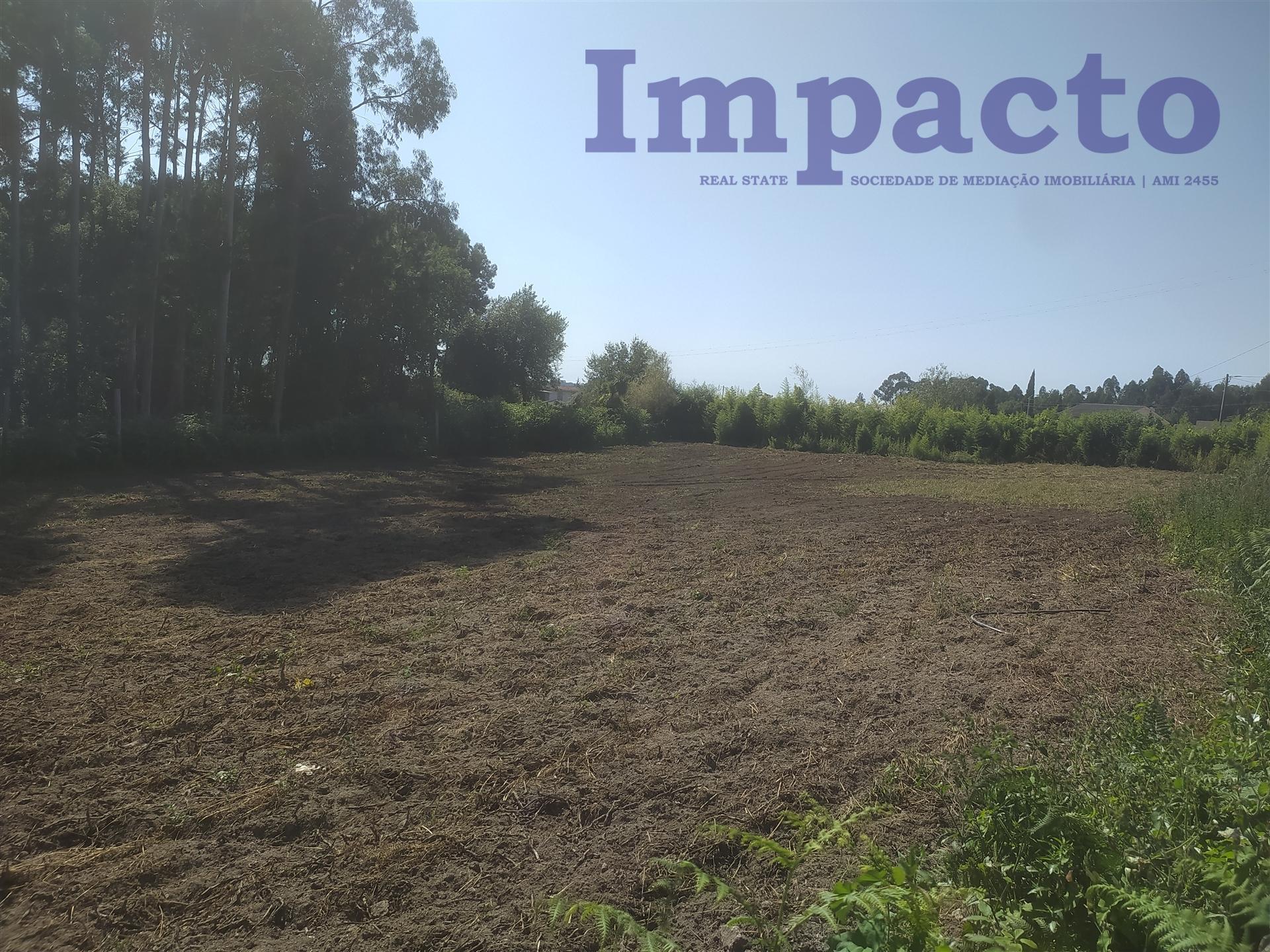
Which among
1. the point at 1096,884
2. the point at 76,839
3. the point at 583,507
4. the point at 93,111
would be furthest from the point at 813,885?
the point at 93,111

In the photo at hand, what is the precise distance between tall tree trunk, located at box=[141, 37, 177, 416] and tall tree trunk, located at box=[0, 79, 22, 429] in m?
2.22

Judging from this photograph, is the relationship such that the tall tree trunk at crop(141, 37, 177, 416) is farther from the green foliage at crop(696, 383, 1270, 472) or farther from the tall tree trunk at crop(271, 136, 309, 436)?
the green foliage at crop(696, 383, 1270, 472)

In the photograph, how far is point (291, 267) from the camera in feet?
63.8

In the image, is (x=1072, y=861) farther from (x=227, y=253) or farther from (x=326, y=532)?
(x=227, y=253)

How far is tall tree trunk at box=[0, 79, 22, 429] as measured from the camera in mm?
15461

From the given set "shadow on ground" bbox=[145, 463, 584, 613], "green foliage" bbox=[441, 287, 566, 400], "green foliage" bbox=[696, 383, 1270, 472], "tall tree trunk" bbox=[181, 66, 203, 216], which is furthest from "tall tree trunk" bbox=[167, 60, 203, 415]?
"green foliage" bbox=[696, 383, 1270, 472]

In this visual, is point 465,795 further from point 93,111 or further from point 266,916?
point 93,111

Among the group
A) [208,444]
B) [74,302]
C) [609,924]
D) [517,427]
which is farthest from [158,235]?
[609,924]

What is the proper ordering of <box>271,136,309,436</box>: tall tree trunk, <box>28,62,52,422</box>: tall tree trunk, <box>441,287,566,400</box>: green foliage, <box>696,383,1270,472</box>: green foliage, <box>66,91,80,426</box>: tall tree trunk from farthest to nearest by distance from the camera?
<box>441,287,566,400</box>: green foliage
<box>696,383,1270,472</box>: green foliage
<box>271,136,309,436</box>: tall tree trunk
<box>66,91,80,426</box>: tall tree trunk
<box>28,62,52,422</box>: tall tree trunk

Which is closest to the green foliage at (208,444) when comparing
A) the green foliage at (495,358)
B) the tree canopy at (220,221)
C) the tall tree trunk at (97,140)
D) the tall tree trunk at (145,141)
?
the tree canopy at (220,221)

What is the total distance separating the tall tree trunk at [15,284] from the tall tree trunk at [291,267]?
16.1ft

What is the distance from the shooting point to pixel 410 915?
2221 millimetres

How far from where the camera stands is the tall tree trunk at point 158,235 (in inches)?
703

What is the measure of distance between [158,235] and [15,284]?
3.09 m
